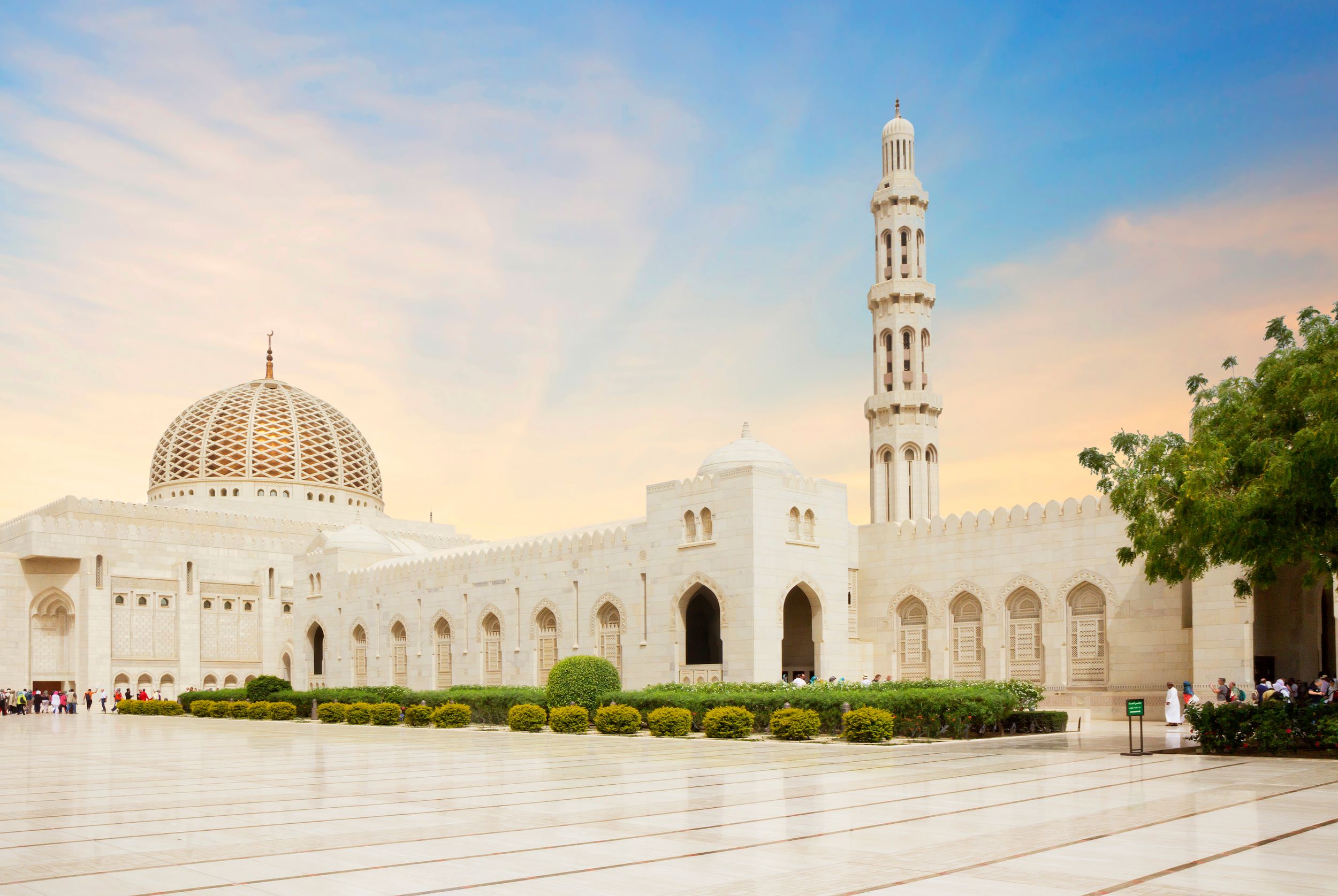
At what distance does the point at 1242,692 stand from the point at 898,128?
20.9 metres

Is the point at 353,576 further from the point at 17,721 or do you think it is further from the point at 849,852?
the point at 849,852

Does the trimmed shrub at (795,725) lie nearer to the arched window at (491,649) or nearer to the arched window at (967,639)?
the arched window at (967,639)

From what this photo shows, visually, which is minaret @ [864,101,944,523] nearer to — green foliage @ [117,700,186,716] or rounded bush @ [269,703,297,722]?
rounded bush @ [269,703,297,722]

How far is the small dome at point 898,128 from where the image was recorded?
37438mm

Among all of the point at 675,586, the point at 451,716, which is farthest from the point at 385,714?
the point at 675,586

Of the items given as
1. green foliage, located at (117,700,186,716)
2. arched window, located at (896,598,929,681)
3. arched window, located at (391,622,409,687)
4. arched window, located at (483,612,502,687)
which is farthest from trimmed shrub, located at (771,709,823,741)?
green foliage, located at (117,700,186,716)

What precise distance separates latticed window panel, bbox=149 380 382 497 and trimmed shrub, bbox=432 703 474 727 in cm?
3104

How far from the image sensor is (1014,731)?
22.1 meters

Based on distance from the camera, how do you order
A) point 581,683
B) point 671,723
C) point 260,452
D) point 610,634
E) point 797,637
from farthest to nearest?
point 260,452 < point 797,637 < point 610,634 < point 581,683 < point 671,723

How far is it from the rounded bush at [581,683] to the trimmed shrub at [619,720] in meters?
1.59

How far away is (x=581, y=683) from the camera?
25625 millimetres

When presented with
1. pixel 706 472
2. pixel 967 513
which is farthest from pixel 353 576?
pixel 967 513

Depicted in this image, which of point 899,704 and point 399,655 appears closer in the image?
point 899,704

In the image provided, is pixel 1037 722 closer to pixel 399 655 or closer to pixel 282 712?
pixel 282 712
